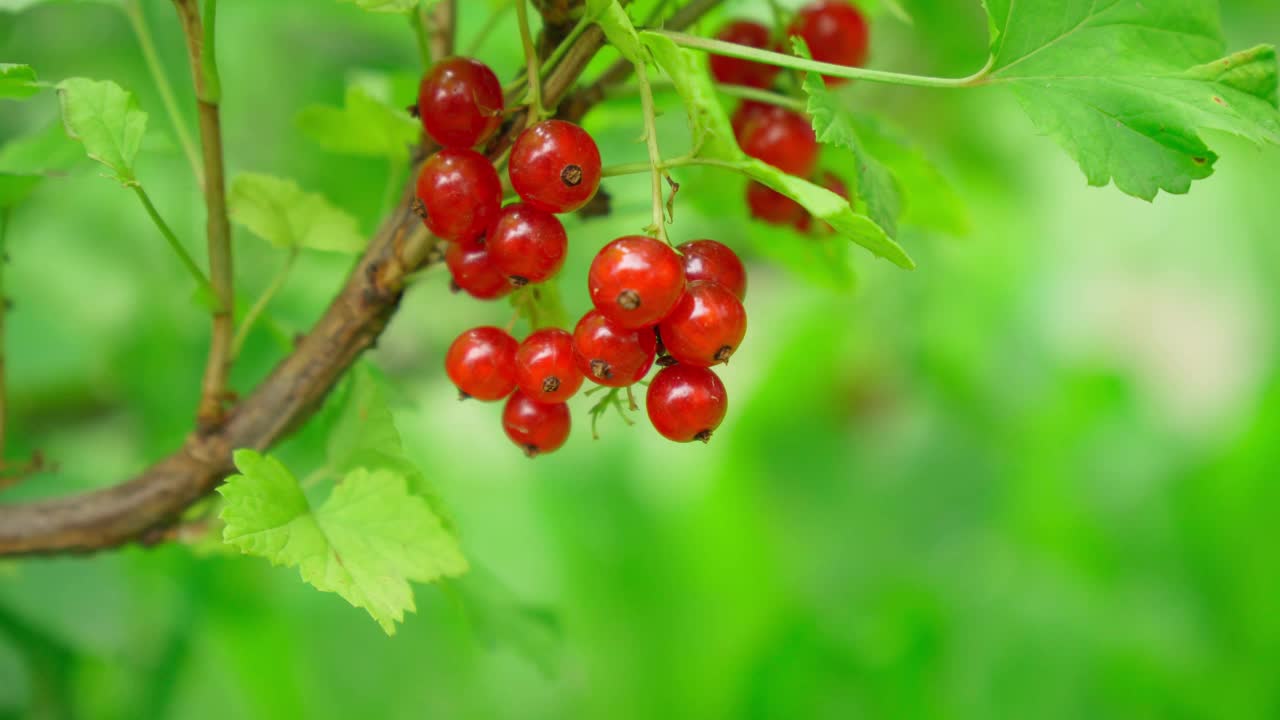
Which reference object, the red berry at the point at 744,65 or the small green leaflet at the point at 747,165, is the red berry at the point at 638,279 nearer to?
the small green leaflet at the point at 747,165

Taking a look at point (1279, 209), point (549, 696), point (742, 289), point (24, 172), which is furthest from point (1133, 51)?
point (1279, 209)

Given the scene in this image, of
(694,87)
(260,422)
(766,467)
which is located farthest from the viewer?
(766,467)

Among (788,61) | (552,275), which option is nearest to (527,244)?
(552,275)

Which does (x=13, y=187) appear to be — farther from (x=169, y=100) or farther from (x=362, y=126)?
(x=362, y=126)

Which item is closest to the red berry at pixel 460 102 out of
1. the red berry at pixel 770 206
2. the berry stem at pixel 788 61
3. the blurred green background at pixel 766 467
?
the berry stem at pixel 788 61

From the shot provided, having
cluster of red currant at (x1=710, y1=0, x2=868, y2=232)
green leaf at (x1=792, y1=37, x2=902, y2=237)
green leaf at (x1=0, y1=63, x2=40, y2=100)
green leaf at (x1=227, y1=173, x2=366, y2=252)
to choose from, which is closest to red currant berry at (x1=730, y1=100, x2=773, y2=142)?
cluster of red currant at (x1=710, y1=0, x2=868, y2=232)

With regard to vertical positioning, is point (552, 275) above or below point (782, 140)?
below
